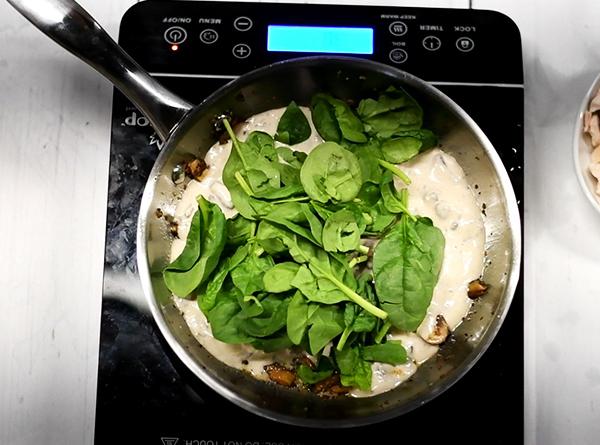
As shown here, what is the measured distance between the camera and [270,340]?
825mm

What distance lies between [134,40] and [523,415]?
622mm

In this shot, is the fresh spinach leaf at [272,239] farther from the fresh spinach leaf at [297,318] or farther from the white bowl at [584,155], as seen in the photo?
the white bowl at [584,155]

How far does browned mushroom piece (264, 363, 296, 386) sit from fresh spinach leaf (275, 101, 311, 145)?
248mm

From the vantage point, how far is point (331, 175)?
81 centimetres

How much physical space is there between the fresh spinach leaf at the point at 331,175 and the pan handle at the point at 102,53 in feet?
0.48

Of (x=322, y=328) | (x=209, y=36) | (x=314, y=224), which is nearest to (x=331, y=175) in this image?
(x=314, y=224)

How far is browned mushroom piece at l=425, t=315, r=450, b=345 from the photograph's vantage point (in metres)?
0.86

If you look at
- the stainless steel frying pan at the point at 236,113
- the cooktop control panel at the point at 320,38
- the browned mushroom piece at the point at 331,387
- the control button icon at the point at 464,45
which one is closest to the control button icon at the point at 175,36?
the cooktop control panel at the point at 320,38

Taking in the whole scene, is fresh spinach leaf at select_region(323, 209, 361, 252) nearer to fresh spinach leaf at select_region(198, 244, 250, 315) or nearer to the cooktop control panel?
fresh spinach leaf at select_region(198, 244, 250, 315)

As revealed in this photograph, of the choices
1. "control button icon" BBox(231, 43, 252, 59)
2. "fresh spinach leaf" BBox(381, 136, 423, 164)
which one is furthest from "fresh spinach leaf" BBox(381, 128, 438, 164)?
"control button icon" BBox(231, 43, 252, 59)

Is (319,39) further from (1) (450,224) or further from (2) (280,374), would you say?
(2) (280,374)

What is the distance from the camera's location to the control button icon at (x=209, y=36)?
94 cm

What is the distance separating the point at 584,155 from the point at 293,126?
12.6 inches

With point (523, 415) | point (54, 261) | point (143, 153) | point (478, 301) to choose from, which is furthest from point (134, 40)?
point (523, 415)
